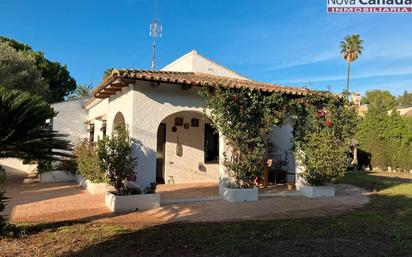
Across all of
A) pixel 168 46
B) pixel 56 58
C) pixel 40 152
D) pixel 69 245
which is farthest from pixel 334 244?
pixel 56 58

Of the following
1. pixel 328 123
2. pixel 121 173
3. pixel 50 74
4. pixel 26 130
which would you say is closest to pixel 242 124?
pixel 328 123

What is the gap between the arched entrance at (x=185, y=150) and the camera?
14914 mm

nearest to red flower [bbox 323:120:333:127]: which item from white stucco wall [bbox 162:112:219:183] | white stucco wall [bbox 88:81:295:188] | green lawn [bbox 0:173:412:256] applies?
white stucco wall [bbox 88:81:295:188]

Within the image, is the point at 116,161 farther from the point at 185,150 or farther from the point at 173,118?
the point at 185,150

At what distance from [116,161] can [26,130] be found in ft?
13.1

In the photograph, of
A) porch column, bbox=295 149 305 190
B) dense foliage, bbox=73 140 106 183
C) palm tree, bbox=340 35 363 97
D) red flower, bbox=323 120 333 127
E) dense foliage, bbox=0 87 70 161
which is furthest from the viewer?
palm tree, bbox=340 35 363 97

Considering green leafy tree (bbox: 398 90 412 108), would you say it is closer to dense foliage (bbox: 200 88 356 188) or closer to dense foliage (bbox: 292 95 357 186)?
dense foliage (bbox: 292 95 357 186)

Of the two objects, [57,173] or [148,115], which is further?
[57,173]

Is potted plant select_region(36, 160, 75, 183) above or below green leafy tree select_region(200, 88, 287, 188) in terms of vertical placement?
below

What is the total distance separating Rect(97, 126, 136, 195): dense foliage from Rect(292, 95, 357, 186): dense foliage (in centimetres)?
634

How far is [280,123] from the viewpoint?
1206 centimetres

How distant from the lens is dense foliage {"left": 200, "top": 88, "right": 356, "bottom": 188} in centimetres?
1096

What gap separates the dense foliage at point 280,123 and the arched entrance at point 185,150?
3778mm

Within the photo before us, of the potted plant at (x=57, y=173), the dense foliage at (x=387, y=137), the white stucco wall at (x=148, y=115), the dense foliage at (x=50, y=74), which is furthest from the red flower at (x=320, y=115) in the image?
the dense foliage at (x=50, y=74)
